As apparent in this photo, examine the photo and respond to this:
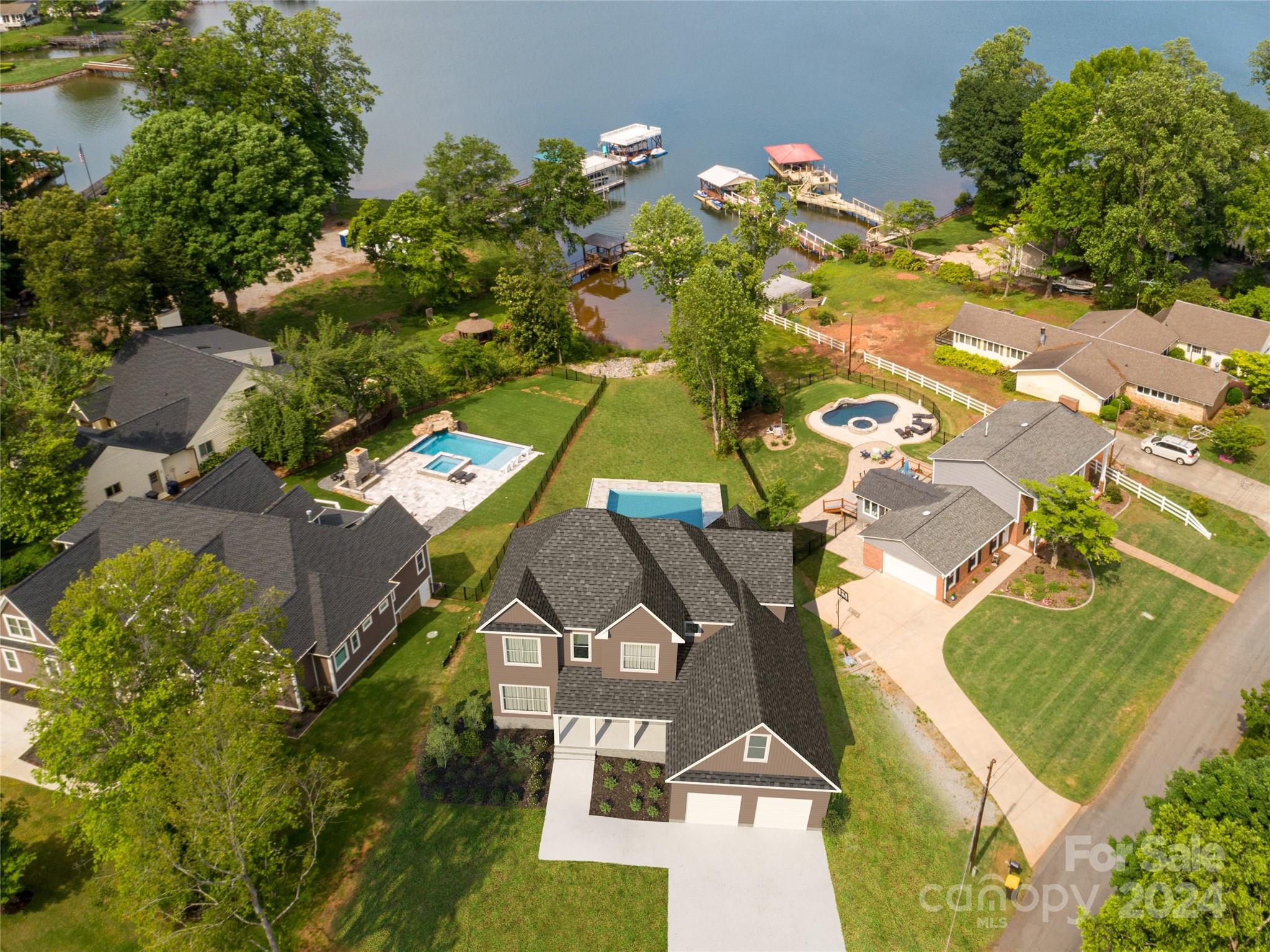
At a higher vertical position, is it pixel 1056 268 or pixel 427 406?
pixel 1056 268

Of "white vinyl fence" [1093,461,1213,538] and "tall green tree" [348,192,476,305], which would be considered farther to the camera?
"tall green tree" [348,192,476,305]

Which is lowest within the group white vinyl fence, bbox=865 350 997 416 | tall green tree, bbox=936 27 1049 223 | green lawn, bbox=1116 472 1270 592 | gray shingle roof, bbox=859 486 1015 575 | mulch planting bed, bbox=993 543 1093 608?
mulch planting bed, bbox=993 543 1093 608

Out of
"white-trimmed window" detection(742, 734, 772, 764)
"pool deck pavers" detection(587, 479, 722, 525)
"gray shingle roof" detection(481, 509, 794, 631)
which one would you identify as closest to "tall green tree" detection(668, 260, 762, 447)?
"pool deck pavers" detection(587, 479, 722, 525)

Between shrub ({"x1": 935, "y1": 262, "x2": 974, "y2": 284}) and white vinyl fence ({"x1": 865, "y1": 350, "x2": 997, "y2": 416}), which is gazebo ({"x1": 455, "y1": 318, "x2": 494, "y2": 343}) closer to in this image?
white vinyl fence ({"x1": 865, "y1": 350, "x2": 997, "y2": 416})

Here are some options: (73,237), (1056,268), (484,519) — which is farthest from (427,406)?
(1056,268)

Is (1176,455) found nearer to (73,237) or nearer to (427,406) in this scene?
(427,406)

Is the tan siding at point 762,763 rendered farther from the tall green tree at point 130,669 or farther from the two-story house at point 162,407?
the two-story house at point 162,407

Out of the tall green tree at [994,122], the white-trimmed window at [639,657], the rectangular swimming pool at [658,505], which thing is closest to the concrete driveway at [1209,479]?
the rectangular swimming pool at [658,505]
